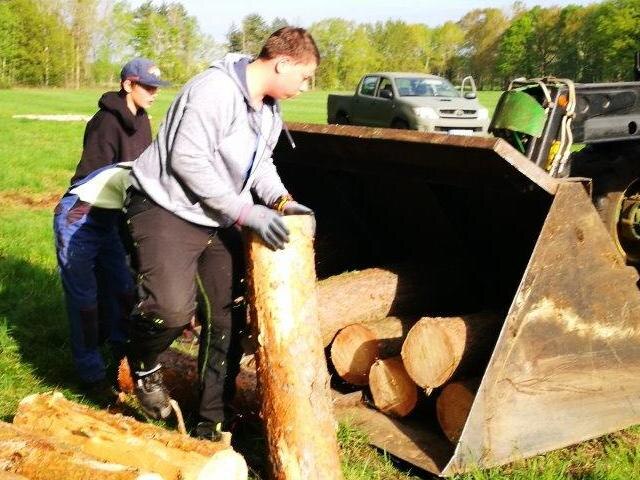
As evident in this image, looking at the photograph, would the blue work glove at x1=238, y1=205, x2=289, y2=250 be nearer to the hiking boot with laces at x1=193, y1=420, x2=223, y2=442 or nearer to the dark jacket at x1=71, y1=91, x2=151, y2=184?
the hiking boot with laces at x1=193, y1=420, x2=223, y2=442

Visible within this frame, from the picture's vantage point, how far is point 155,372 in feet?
12.0

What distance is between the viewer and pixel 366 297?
15.0 ft

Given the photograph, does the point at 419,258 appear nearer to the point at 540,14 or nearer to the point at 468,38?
the point at 540,14

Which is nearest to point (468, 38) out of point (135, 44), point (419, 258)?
point (135, 44)

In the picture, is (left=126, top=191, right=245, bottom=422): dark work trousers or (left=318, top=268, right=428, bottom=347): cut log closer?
(left=126, top=191, right=245, bottom=422): dark work trousers

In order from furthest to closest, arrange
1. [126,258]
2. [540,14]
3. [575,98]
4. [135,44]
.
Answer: [540,14], [135,44], [126,258], [575,98]

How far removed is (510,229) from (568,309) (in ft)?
2.25

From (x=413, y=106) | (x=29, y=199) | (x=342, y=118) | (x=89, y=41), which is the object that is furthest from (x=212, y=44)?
(x=29, y=199)

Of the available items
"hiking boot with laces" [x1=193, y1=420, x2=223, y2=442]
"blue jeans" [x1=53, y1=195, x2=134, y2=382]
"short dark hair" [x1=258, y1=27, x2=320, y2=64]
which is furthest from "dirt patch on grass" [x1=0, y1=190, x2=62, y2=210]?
"short dark hair" [x1=258, y1=27, x2=320, y2=64]

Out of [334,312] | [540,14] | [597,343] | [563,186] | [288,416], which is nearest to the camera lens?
[288,416]

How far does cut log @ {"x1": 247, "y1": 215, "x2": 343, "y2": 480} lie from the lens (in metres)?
3.18

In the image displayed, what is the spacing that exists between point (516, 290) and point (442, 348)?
17.4 inches

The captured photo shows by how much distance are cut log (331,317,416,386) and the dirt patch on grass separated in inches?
254

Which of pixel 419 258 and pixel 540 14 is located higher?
pixel 540 14
